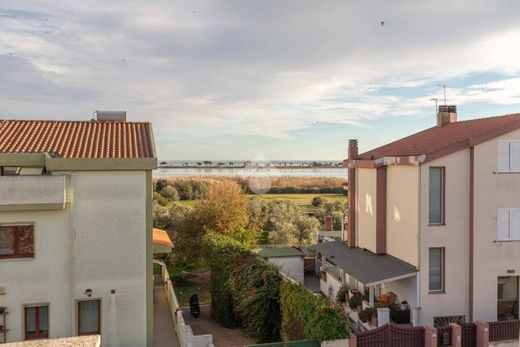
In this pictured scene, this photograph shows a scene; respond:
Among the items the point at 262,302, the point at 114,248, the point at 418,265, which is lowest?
the point at 262,302

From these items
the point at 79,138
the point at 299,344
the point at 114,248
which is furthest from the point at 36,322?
the point at 299,344

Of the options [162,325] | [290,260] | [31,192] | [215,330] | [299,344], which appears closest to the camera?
[299,344]

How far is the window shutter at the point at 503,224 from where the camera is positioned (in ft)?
56.2

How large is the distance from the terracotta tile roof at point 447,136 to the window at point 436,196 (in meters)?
0.87

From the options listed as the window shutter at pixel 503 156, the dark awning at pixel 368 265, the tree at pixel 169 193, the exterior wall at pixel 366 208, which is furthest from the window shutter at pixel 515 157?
the tree at pixel 169 193

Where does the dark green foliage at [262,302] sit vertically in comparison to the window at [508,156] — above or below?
below

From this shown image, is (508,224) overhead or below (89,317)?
overhead

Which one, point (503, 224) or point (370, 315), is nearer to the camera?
point (370, 315)

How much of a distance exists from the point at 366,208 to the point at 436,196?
186 inches

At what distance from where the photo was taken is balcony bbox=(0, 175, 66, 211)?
45.8ft

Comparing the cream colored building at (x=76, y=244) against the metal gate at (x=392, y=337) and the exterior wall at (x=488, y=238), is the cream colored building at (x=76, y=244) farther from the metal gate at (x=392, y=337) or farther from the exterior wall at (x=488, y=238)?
the exterior wall at (x=488, y=238)

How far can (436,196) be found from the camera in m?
17.0

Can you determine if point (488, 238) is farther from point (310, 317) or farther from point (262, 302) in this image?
point (262, 302)

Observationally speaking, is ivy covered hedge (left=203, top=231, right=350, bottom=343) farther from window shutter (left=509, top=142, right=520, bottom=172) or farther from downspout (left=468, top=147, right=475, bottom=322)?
window shutter (left=509, top=142, right=520, bottom=172)
